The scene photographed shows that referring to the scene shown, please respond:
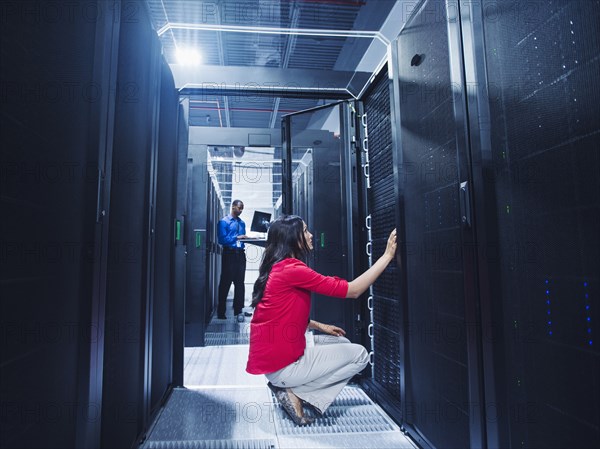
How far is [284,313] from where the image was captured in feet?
7.04

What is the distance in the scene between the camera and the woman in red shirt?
6.91 feet

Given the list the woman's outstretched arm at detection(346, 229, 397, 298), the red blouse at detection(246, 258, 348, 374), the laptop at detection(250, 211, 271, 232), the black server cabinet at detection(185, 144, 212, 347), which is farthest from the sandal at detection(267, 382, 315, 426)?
the laptop at detection(250, 211, 271, 232)

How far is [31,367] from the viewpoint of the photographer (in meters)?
1.03

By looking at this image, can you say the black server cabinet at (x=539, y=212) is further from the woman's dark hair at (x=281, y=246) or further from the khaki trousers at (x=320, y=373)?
the woman's dark hair at (x=281, y=246)

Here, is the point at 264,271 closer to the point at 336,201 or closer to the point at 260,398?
the point at 260,398

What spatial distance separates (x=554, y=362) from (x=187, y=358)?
3.00 meters

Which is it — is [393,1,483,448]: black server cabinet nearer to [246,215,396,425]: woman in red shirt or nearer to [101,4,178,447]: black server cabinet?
[246,215,396,425]: woman in red shirt

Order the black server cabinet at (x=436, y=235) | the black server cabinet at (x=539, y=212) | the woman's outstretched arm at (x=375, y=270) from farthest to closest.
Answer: the woman's outstretched arm at (x=375, y=270) → the black server cabinet at (x=436, y=235) → the black server cabinet at (x=539, y=212)

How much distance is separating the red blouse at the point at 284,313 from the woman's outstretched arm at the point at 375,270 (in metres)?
0.05

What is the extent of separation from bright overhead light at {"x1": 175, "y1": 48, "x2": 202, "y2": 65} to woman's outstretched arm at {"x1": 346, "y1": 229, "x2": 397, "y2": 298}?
3.40 m

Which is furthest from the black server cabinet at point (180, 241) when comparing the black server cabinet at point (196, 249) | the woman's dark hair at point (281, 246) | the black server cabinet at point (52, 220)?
the black server cabinet at point (52, 220)

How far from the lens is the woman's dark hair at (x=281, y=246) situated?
7.36 ft

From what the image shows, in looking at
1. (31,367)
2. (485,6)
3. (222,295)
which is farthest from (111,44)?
(222,295)

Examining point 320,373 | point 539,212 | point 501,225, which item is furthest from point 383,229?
point 539,212
